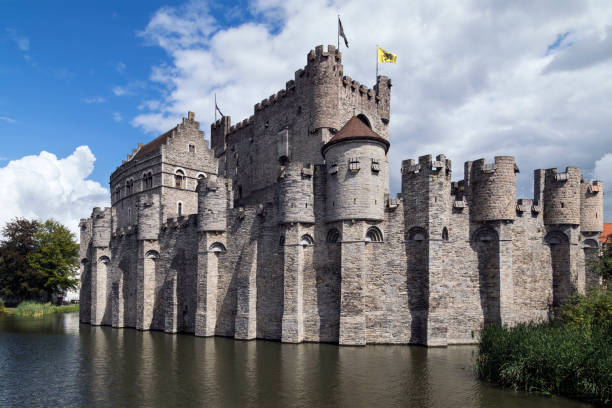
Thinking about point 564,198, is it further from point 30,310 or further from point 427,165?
point 30,310

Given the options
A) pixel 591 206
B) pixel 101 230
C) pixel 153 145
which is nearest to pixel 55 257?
pixel 101 230

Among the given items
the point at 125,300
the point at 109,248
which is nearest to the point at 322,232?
the point at 125,300

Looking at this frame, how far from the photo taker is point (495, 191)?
23.8m

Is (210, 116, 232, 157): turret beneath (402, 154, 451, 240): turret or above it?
above

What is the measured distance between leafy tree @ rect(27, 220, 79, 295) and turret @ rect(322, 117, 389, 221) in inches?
1663

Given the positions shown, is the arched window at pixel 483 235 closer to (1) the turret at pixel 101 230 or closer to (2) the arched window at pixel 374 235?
(2) the arched window at pixel 374 235

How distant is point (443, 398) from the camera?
1370 centimetres

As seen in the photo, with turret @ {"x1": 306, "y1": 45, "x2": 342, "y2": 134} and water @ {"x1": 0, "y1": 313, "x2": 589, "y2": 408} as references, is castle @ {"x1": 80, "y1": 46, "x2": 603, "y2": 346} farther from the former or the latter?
water @ {"x1": 0, "y1": 313, "x2": 589, "y2": 408}

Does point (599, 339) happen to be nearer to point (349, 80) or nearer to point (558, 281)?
point (558, 281)

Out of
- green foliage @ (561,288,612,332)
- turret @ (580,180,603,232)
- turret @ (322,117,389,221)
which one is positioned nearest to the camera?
green foliage @ (561,288,612,332)

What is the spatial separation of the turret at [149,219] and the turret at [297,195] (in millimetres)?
12568

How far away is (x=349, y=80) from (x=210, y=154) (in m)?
16.8

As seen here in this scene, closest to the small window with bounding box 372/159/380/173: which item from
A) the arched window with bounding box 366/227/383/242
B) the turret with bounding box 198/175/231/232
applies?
the arched window with bounding box 366/227/383/242

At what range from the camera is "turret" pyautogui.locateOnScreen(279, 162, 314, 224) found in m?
24.7
